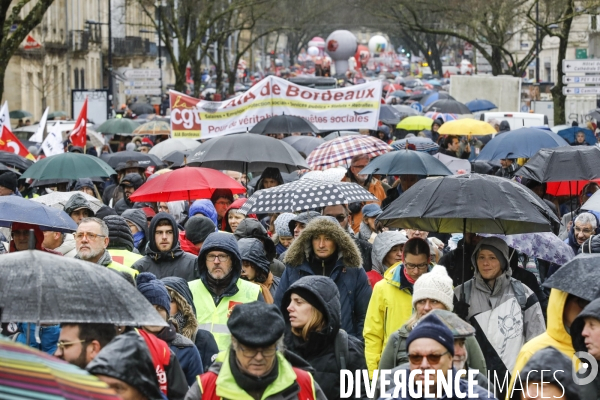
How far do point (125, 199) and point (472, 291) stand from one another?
6.64 meters

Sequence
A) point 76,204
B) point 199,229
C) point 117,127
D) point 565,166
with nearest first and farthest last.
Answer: point 199,229 → point 76,204 → point 565,166 → point 117,127

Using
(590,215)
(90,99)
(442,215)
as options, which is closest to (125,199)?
(590,215)

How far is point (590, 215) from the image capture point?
32.0 feet

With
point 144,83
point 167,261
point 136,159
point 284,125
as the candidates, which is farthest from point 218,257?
point 144,83

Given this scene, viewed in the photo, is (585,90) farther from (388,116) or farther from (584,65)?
(388,116)

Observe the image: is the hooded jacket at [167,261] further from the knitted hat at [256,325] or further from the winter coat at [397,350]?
the knitted hat at [256,325]

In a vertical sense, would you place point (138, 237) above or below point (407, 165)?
below

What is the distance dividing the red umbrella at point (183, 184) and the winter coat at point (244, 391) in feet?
20.6

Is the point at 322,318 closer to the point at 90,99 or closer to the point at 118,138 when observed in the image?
the point at 118,138

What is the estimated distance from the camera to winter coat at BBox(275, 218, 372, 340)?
7.64 metres

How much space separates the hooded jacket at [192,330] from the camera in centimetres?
653

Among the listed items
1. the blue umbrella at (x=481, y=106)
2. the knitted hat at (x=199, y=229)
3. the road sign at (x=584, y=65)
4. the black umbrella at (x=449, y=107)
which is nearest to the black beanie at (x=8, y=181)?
the knitted hat at (x=199, y=229)

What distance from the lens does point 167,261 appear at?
332 inches

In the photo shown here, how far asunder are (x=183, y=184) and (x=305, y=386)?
21.2 ft
